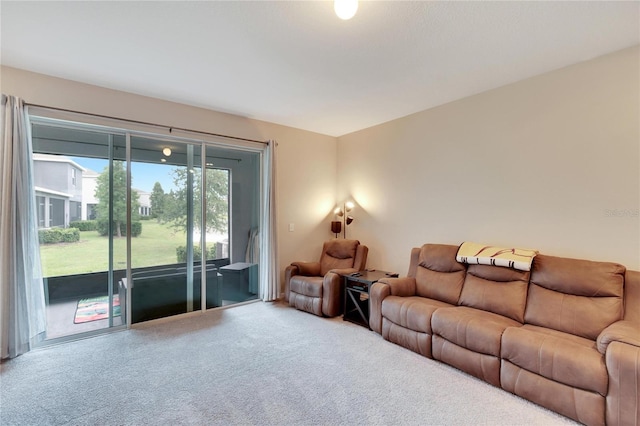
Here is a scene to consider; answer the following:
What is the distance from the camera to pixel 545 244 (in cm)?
292

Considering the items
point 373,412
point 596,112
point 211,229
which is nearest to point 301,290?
point 211,229

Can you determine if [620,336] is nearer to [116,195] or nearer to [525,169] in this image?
[525,169]

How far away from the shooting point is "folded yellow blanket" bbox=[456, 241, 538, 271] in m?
2.73

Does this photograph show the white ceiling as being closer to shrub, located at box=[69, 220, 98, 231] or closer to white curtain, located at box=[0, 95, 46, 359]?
white curtain, located at box=[0, 95, 46, 359]

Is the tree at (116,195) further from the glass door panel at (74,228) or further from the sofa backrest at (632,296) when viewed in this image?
the sofa backrest at (632,296)

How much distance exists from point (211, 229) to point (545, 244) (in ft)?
13.0

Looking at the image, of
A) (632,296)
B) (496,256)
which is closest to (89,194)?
(496,256)

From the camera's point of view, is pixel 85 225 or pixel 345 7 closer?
pixel 345 7

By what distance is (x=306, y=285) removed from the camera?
158 inches

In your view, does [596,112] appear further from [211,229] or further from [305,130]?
[211,229]

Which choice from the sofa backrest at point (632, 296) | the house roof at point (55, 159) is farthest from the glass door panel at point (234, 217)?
the sofa backrest at point (632, 296)

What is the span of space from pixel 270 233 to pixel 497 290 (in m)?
2.95

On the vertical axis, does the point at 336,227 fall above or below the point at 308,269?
above

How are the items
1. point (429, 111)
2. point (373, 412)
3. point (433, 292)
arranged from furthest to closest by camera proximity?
A: 1. point (429, 111)
2. point (433, 292)
3. point (373, 412)
